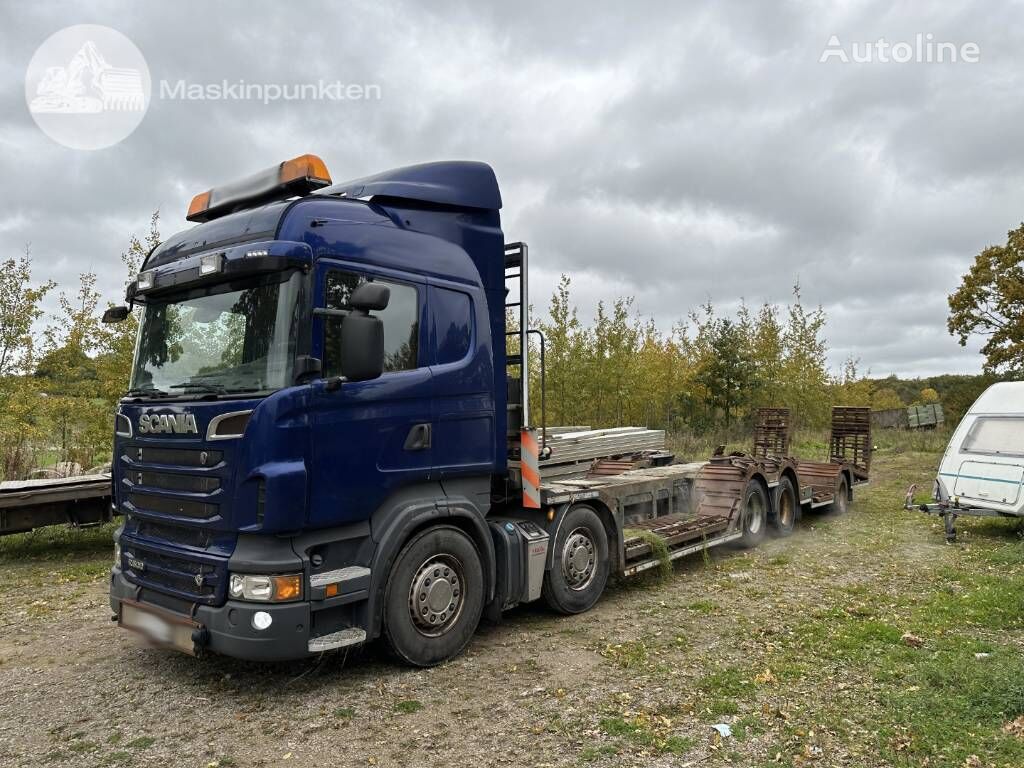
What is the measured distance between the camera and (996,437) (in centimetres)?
970

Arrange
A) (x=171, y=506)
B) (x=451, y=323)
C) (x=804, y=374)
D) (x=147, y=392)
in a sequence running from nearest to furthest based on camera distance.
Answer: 1. (x=171, y=506)
2. (x=147, y=392)
3. (x=451, y=323)
4. (x=804, y=374)

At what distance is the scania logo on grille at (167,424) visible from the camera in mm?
4535

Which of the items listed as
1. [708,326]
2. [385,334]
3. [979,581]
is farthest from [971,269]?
[385,334]

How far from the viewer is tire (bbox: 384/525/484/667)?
16.1 ft

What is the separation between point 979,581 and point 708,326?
20.6m

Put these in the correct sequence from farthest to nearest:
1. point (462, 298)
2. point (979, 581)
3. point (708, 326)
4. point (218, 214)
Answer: point (708, 326) < point (979, 581) < point (218, 214) < point (462, 298)

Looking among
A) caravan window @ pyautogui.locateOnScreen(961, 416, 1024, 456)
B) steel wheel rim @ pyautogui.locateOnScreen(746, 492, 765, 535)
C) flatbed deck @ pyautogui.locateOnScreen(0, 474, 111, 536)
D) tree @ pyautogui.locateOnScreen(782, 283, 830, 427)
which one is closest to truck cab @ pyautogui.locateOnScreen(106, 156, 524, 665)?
flatbed deck @ pyautogui.locateOnScreen(0, 474, 111, 536)

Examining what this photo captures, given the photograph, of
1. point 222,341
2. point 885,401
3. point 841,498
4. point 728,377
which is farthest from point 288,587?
point 885,401

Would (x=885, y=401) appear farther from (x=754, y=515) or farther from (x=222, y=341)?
(x=222, y=341)

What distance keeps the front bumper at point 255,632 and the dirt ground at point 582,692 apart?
0.44 meters

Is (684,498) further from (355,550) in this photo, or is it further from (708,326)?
(708,326)

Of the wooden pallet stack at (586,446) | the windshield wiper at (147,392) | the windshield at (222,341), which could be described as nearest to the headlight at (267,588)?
the windshield at (222,341)

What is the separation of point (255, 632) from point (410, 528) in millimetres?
1188

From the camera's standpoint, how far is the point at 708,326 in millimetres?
27203
